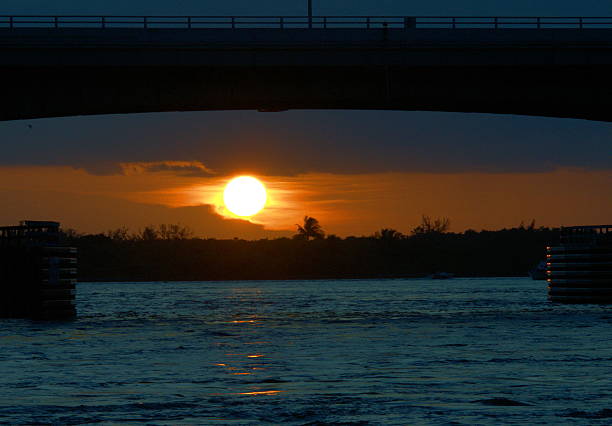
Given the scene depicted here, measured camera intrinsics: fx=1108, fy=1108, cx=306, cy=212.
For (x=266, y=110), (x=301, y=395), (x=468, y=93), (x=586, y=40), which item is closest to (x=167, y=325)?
(x=266, y=110)

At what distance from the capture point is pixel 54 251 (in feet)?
194

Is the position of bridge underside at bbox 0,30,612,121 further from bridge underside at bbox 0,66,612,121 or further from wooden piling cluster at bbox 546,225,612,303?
wooden piling cluster at bbox 546,225,612,303

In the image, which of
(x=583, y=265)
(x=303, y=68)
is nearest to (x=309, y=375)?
(x=303, y=68)

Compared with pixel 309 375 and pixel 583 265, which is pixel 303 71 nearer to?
pixel 309 375

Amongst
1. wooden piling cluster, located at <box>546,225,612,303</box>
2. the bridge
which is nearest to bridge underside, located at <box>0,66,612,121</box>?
the bridge

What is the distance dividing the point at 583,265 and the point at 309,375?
5424 centimetres

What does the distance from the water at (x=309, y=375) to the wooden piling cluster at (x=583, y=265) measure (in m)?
26.1

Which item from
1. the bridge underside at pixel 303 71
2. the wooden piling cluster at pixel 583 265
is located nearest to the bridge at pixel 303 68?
the bridge underside at pixel 303 71

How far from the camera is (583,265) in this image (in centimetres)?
7781

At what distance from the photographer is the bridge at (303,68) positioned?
51375 millimetres

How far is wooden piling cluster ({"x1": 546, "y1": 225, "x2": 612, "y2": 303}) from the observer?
76000 mm

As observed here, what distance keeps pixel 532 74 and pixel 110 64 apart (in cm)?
2034

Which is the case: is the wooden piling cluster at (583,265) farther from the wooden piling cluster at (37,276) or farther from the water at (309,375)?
the wooden piling cluster at (37,276)

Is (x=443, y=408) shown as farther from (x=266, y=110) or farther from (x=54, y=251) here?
(x=54, y=251)
